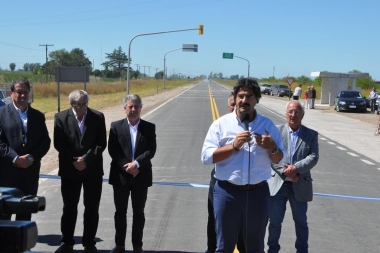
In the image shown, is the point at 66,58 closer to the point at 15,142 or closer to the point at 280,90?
the point at 280,90

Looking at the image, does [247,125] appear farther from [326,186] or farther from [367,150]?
[367,150]

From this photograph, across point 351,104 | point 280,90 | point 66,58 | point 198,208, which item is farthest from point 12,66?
point 198,208

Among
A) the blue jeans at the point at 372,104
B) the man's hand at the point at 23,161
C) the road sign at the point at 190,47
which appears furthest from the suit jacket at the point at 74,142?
the road sign at the point at 190,47

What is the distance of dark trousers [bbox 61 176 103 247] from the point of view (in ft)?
19.3

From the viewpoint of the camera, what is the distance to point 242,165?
4.23m

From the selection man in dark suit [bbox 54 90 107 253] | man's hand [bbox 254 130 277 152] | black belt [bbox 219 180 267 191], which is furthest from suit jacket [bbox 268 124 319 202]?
man in dark suit [bbox 54 90 107 253]

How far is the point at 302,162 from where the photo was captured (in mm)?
5391

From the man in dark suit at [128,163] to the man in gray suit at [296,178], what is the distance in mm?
1384

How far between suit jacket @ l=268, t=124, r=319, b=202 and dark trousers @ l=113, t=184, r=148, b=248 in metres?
1.42

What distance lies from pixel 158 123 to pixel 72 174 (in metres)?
18.0

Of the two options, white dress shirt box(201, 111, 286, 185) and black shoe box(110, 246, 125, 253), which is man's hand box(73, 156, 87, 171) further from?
white dress shirt box(201, 111, 286, 185)

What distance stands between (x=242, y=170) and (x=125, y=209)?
2.04m

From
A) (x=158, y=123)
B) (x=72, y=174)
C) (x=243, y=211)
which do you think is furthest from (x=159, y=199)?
(x=158, y=123)

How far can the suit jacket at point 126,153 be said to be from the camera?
5.79 m
